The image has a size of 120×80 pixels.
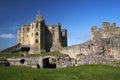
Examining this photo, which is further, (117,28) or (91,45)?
(117,28)

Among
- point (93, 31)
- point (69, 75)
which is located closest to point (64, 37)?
point (93, 31)

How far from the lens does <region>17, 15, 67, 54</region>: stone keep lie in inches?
3029

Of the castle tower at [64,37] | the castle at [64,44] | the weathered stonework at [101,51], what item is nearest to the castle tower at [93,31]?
the castle at [64,44]

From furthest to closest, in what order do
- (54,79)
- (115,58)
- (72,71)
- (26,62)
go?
(26,62) < (115,58) < (72,71) < (54,79)

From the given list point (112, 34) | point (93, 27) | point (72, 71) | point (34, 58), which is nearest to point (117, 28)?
point (112, 34)

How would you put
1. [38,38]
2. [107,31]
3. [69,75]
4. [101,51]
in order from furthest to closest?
[38,38] → [107,31] → [101,51] → [69,75]

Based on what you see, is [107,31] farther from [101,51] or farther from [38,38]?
[38,38]

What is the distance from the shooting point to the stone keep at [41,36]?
76938 millimetres

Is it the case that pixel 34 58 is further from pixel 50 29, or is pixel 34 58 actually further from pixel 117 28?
pixel 50 29

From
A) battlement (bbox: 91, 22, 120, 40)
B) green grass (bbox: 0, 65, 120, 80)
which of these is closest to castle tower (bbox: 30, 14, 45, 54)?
battlement (bbox: 91, 22, 120, 40)

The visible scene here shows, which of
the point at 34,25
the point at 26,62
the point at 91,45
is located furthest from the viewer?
the point at 34,25

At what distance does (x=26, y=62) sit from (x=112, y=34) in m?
19.8

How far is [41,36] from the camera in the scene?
255ft

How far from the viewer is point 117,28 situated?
59781 millimetres
